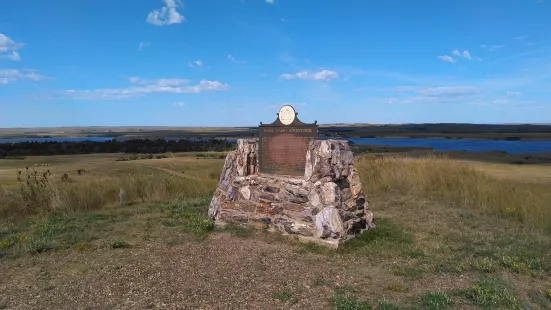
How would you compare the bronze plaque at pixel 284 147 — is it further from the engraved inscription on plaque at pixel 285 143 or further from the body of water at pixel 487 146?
the body of water at pixel 487 146

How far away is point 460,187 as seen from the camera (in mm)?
12195

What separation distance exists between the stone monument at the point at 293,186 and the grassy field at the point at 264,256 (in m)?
0.33

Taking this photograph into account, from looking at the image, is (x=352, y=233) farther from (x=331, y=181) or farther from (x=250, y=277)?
(x=250, y=277)

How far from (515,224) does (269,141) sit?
18.2ft

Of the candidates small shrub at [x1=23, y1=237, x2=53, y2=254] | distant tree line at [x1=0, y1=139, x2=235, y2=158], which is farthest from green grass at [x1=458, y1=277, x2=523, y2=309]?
distant tree line at [x1=0, y1=139, x2=235, y2=158]

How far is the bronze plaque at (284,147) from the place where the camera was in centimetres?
816

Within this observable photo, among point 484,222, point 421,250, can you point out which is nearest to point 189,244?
point 421,250

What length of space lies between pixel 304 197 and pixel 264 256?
4.56ft

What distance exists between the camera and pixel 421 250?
6953mm

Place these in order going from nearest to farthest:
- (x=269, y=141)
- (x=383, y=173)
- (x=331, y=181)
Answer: (x=331, y=181) < (x=269, y=141) < (x=383, y=173)

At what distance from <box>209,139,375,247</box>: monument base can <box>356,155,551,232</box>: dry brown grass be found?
12.4 ft

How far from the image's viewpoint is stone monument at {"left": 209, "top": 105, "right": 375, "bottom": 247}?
7.41 m

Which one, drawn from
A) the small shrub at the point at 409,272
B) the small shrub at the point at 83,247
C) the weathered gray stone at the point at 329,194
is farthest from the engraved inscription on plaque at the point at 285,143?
the small shrub at the point at 83,247

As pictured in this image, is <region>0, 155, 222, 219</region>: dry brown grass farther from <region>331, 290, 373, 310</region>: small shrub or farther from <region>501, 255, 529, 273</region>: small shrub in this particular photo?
<region>501, 255, 529, 273</region>: small shrub
